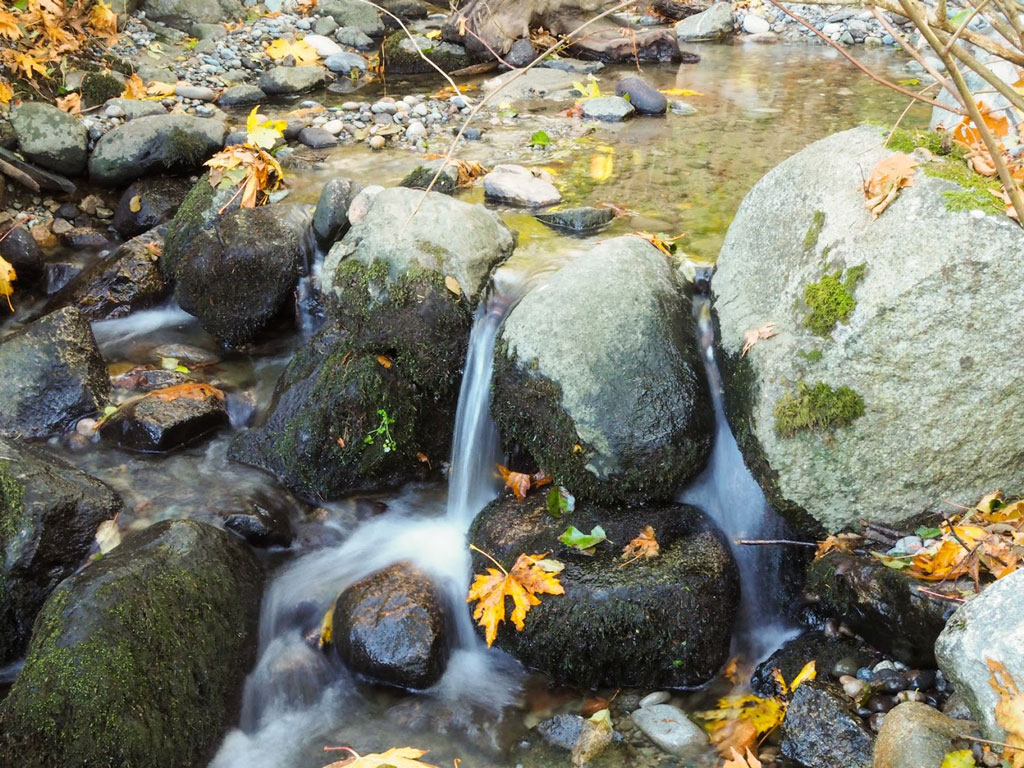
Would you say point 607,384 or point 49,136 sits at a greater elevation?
point 607,384

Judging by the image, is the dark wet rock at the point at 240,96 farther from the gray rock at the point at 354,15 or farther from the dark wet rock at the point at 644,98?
the dark wet rock at the point at 644,98

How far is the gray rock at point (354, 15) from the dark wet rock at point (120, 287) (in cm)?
772

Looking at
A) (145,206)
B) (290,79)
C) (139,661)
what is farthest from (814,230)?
(290,79)

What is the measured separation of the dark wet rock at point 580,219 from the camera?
6.20m

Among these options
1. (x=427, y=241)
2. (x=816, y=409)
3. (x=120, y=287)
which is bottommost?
(x=120, y=287)

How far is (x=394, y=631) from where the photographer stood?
4168 millimetres

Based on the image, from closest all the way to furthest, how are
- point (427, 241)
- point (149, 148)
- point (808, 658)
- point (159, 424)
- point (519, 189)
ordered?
1. point (808, 658)
2. point (427, 241)
3. point (159, 424)
4. point (519, 189)
5. point (149, 148)

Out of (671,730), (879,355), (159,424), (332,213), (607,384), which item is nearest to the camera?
(879,355)

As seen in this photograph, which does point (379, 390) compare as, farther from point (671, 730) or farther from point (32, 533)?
point (671, 730)

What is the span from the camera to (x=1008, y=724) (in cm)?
252

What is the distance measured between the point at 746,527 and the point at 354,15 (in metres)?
11.9

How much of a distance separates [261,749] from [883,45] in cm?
1317

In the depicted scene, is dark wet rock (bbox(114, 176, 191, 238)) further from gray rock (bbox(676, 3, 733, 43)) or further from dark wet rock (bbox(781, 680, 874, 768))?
gray rock (bbox(676, 3, 733, 43))

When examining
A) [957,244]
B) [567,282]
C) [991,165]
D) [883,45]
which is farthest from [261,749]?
[883,45]
